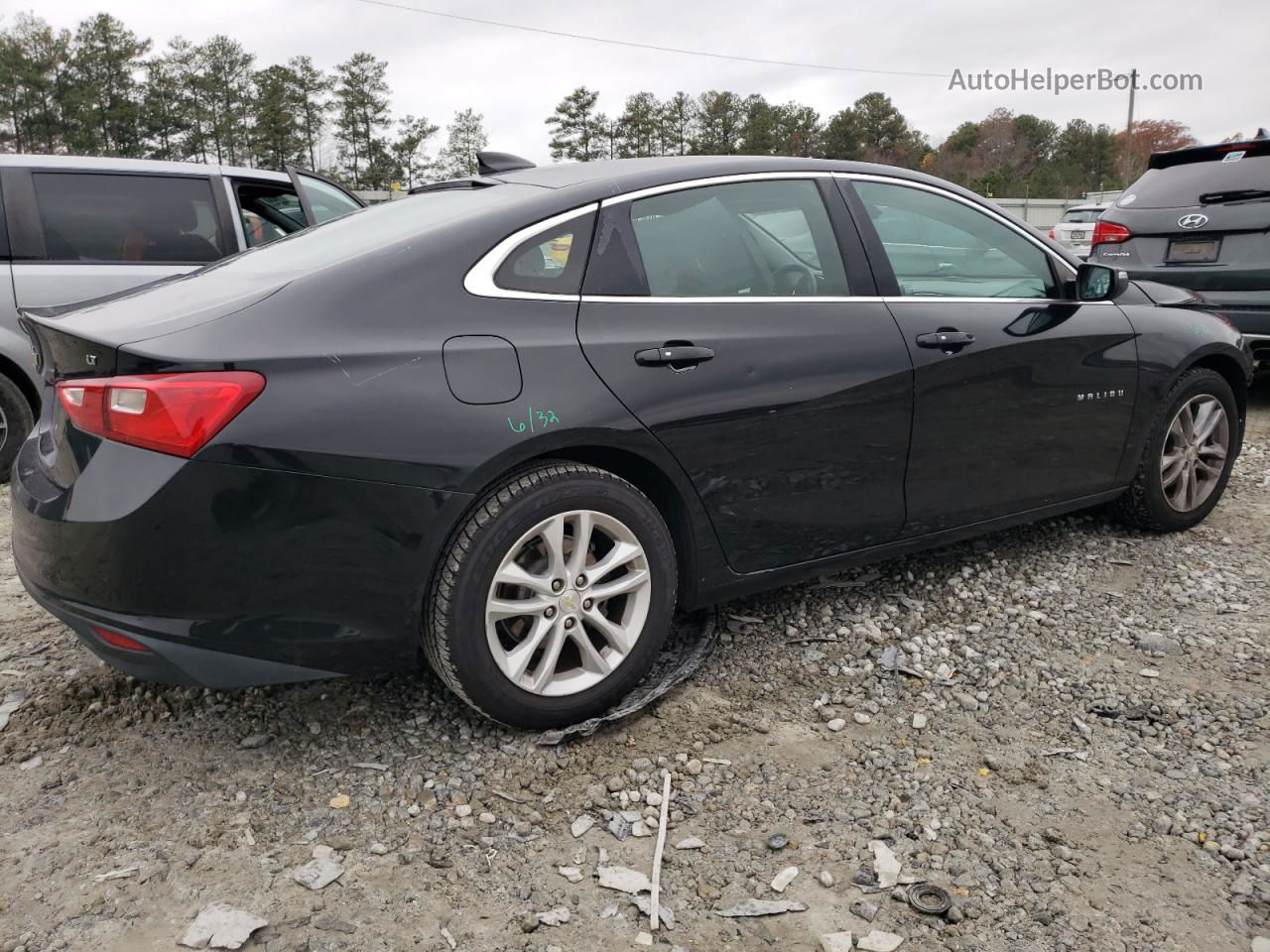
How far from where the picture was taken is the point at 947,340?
11.2ft

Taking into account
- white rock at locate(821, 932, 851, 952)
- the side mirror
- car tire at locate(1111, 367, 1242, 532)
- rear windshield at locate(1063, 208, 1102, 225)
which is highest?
rear windshield at locate(1063, 208, 1102, 225)

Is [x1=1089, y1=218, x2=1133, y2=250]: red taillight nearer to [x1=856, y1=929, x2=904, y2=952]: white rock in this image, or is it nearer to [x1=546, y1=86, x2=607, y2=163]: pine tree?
[x1=856, y1=929, x2=904, y2=952]: white rock

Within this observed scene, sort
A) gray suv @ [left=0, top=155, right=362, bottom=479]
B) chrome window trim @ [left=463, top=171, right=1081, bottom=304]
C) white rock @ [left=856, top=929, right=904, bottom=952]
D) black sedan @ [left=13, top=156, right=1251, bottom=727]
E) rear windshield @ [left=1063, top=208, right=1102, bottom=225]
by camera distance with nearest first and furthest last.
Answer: white rock @ [left=856, top=929, right=904, bottom=952] → black sedan @ [left=13, top=156, right=1251, bottom=727] → chrome window trim @ [left=463, top=171, right=1081, bottom=304] → gray suv @ [left=0, top=155, right=362, bottom=479] → rear windshield @ [left=1063, top=208, right=1102, bottom=225]

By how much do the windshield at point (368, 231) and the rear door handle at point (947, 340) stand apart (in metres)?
1.36

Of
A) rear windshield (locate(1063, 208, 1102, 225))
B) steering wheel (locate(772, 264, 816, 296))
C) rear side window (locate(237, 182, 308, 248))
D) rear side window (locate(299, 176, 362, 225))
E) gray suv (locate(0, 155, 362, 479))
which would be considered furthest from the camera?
rear windshield (locate(1063, 208, 1102, 225))

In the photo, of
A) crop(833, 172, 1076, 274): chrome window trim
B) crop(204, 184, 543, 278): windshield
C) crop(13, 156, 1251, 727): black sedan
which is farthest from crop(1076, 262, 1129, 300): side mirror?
crop(204, 184, 543, 278): windshield

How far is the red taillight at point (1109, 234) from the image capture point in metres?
7.06

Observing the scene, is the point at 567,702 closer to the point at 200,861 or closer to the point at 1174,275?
the point at 200,861

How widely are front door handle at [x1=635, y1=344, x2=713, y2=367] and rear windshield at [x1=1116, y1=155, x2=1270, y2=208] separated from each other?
532 cm

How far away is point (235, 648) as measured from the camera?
2416 millimetres

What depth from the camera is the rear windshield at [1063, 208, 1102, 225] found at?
706 inches

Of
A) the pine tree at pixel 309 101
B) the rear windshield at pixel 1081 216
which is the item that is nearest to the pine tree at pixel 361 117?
the pine tree at pixel 309 101

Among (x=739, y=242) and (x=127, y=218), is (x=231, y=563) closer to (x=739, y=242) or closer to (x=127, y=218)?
(x=739, y=242)

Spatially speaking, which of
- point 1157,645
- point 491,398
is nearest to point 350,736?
point 491,398
